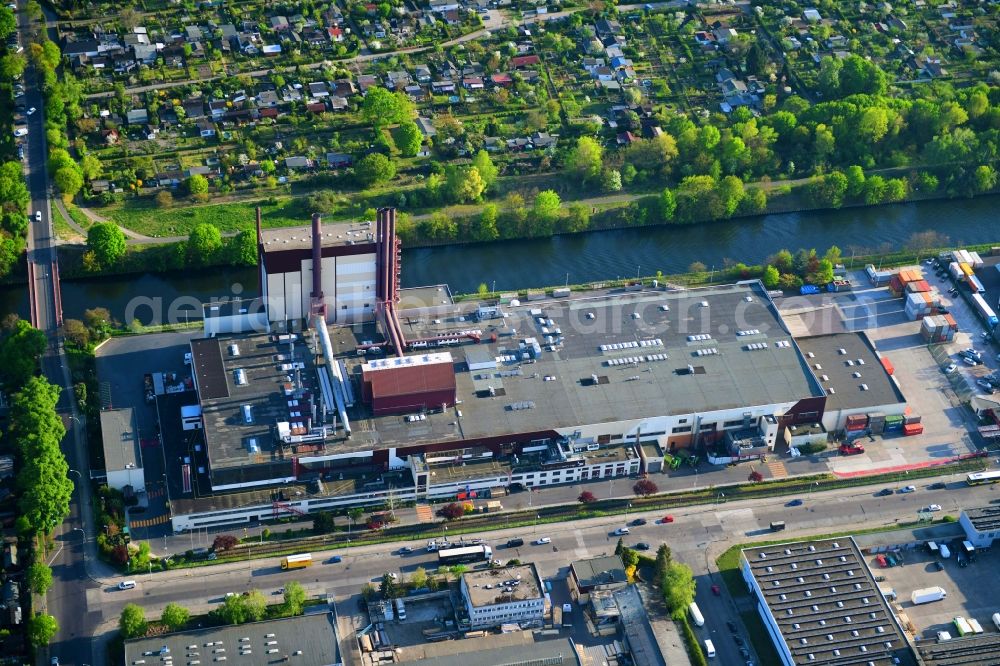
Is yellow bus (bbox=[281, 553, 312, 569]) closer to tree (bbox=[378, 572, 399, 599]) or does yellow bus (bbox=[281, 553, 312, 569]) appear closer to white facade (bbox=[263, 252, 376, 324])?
tree (bbox=[378, 572, 399, 599])

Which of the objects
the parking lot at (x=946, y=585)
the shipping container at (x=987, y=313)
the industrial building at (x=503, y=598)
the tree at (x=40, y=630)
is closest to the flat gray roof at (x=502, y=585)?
the industrial building at (x=503, y=598)

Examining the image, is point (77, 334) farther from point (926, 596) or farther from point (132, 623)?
point (926, 596)

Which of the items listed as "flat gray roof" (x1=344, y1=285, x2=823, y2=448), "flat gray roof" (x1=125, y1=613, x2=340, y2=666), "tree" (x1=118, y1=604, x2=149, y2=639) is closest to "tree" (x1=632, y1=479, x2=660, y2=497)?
"flat gray roof" (x1=344, y1=285, x2=823, y2=448)

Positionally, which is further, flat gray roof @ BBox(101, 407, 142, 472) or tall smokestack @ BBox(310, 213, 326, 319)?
tall smokestack @ BBox(310, 213, 326, 319)

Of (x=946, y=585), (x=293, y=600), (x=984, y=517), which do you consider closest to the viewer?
(x=293, y=600)

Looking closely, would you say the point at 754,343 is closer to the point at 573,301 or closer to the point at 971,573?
the point at 573,301

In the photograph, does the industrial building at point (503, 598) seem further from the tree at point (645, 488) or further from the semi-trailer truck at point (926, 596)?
the semi-trailer truck at point (926, 596)

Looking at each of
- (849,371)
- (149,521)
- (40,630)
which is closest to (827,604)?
(849,371)
